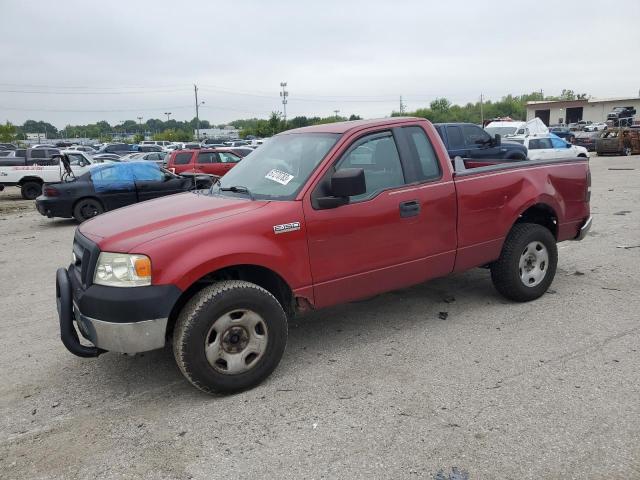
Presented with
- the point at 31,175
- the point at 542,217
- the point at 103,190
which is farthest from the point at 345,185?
the point at 31,175

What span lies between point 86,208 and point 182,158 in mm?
6882

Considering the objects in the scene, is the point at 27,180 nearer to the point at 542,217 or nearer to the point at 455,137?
the point at 455,137

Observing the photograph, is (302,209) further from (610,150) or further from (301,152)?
(610,150)

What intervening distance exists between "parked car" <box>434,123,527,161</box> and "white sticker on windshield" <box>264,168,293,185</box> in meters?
11.0

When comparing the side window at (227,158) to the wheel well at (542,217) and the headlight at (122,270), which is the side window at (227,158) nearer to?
the wheel well at (542,217)

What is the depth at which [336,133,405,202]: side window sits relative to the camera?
14.1ft

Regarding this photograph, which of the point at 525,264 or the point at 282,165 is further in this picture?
the point at 525,264

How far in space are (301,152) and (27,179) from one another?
55.5ft

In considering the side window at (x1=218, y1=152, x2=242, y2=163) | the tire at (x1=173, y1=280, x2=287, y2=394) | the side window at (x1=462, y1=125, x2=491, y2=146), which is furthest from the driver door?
the tire at (x1=173, y1=280, x2=287, y2=394)

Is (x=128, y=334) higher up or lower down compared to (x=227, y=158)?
lower down

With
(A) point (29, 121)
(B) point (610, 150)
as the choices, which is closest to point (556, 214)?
(B) point (610, 150)

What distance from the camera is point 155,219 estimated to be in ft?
12.8

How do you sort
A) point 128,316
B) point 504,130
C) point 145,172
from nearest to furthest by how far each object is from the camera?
point 128,316, point 145,172, point 504,130

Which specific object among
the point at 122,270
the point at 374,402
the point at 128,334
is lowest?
the point at 374,402
